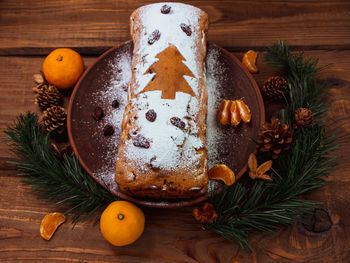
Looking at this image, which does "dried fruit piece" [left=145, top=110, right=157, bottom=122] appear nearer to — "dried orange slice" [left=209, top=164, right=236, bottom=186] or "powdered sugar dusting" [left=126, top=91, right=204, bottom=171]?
"powdered sugar dusting" [left=126, top=91, right=204, bottom=171]

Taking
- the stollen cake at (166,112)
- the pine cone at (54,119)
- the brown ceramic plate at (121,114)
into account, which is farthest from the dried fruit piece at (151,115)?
the pine cone at (54,119)

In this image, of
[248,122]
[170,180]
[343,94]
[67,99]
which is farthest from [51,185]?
[343,94]

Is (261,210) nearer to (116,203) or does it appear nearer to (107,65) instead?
(116,203)

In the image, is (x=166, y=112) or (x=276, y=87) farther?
(x=276, y=87)

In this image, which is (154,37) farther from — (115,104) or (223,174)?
(223,174)

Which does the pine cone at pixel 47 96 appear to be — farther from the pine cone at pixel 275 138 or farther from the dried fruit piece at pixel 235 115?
the pine cone at pixel 275 138

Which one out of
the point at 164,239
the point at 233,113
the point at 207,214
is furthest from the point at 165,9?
the point at 164,239

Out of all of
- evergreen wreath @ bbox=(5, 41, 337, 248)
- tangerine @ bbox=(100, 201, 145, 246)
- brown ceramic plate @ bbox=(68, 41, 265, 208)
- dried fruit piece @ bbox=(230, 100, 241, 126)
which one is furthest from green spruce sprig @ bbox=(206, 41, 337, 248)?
tangerine @ bbox=(100, 201, 145, 246)
